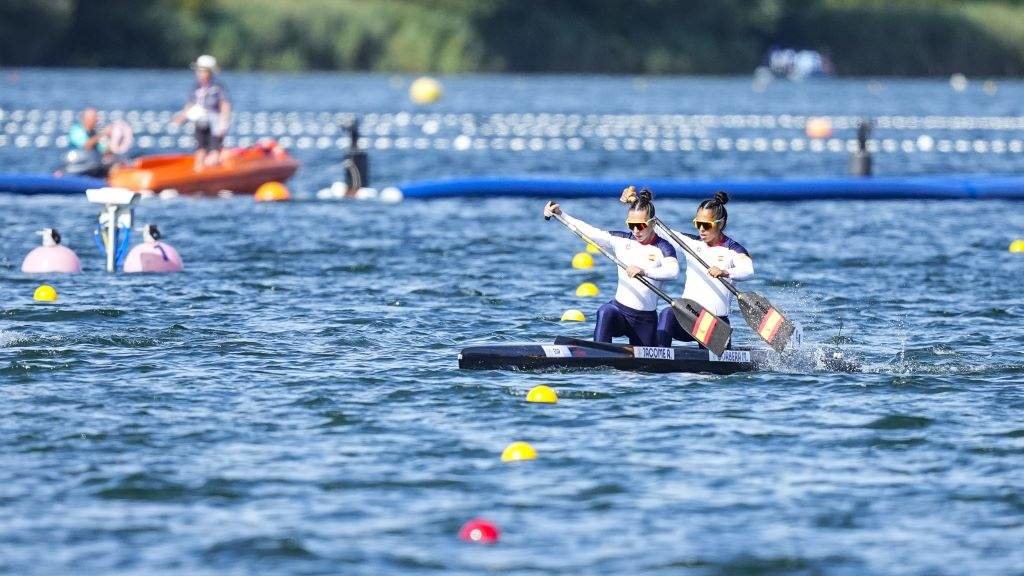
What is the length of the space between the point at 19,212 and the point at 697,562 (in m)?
18.0

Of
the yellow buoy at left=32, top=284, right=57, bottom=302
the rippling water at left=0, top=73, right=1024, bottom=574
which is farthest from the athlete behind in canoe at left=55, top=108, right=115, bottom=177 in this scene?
the yellow buoy at left=32, top=284, right=57, bottom=302

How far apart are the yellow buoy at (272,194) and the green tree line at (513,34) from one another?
168ft

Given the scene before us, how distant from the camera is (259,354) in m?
14.4

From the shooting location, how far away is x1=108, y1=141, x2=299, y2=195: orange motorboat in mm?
26984

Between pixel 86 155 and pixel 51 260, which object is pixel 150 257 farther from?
pixel 86 155

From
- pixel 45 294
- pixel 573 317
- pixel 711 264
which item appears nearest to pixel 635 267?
pixel 711 264

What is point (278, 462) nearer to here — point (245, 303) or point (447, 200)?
point (245, 303)

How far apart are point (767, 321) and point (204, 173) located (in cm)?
1494

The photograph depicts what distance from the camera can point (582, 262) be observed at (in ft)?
69.0

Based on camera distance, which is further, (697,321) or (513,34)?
(513,34)

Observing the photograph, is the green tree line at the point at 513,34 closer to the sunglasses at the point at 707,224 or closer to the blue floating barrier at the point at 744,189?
the blue floating barrier at the point at 744,189

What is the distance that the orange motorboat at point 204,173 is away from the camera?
2698 centimetres

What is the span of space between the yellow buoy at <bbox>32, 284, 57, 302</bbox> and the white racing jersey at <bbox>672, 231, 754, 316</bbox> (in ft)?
21.4

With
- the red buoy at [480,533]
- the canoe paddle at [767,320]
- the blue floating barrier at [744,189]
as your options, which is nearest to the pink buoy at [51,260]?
the canoe paddle at [767,320]
